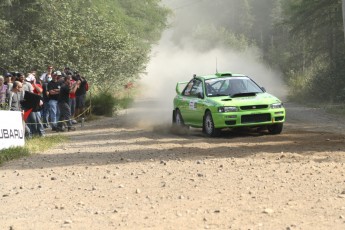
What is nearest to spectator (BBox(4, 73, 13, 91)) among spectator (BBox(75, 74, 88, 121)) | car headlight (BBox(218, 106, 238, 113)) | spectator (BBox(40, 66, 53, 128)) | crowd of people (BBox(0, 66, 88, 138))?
crowd of people (BBox(0, 66, 88, 138))

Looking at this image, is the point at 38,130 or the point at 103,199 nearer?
the point at 103,199

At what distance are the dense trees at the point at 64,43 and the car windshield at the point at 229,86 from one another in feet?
38.4

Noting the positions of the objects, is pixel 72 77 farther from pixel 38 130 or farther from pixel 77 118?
pixel 38 130

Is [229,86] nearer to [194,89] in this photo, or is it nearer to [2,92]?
[194,89]

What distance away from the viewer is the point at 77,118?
81.9ft

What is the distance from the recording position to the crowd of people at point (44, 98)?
1772 centimetres

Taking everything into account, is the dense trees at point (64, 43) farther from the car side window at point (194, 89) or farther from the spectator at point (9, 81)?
the car side window at point (194, 89)

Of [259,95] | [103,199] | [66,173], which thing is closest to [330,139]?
[259,95]

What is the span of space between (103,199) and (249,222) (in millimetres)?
2404

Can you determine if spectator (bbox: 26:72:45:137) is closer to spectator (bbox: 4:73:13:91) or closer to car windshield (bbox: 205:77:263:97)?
spectator (bbox: 4:73:13:91)

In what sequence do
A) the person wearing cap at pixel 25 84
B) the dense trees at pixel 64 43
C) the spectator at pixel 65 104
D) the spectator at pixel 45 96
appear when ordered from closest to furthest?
the person wearing cap at pixel 25 84 → the spectator at pixel 65 104 → the spectator at pixel 45 96 → the dense trees at pixel 64 43

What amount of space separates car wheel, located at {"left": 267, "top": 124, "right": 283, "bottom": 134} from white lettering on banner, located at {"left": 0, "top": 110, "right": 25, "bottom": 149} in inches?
239

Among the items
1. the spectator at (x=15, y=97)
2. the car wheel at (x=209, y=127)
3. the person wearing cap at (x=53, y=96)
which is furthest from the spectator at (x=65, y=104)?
the car wheel at (x=209, y=127)

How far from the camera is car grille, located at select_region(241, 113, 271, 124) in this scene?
1688 cm
